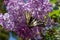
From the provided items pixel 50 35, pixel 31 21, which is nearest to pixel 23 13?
pixel 31 21

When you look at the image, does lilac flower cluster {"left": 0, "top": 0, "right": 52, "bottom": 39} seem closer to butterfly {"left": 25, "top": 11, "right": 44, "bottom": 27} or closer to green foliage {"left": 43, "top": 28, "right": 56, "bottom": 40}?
butterfly {"left": 25, "top": 11, "right": 44, "bottom": 27}

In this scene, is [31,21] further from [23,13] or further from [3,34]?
[3,34]

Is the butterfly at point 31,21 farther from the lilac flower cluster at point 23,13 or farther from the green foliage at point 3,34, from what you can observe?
the green foliage at point 3,34

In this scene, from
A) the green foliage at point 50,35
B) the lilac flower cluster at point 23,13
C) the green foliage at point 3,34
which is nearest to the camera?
the lilac flower cluster at point 23,13

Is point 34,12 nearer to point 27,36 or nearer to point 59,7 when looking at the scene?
point 27,36

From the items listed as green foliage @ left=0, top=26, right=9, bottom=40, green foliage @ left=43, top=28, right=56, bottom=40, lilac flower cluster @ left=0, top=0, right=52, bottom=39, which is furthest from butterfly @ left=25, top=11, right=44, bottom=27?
green foliage @ left=0, top=26, right=9, bottom=40

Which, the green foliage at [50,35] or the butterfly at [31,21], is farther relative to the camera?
the green foliage at [50,35]

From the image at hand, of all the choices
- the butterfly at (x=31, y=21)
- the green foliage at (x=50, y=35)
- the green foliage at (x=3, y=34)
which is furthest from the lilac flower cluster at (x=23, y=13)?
the green foliage at (x=3, y=34)

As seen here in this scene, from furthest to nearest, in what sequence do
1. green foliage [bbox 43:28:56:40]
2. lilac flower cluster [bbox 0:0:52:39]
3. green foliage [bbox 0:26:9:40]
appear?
green foliage [bbox 0:26:9:40]
green foliage [bbox 43:28:56:40]
lilac flower cluster [bbox 0:0:52:39]
